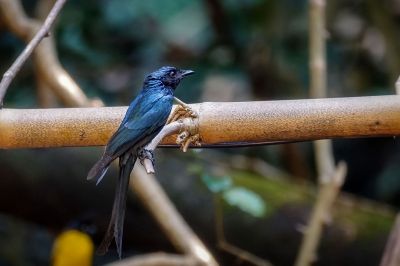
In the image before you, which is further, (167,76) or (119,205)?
(167,76)

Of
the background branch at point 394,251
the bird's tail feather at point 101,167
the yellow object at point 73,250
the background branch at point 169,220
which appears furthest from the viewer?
the yellow object at point 73,250

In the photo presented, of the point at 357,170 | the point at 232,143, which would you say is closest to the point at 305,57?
the point at 357,170

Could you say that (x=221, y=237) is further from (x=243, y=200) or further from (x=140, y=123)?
(x=140, y=123)

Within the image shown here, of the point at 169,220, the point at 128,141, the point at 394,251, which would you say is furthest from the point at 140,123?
the point at 169,220

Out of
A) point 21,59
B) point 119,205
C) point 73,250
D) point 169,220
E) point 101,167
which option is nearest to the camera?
point 101,167

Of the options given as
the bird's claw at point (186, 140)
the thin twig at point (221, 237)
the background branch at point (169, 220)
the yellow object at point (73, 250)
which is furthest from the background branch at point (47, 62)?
the bird's claw at point (186, 140)

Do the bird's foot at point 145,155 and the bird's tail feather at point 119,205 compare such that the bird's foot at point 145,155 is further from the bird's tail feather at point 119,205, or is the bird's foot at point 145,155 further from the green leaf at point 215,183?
the green leaf at point 215,183
